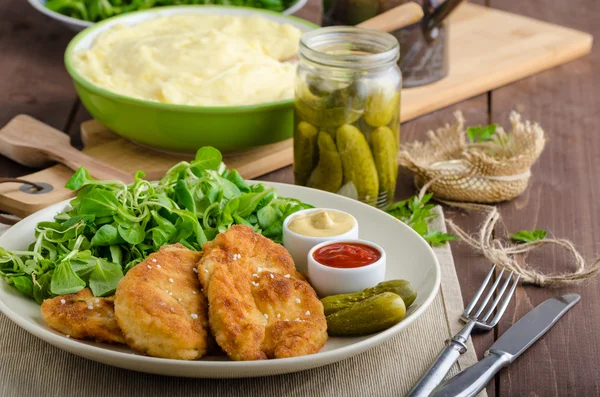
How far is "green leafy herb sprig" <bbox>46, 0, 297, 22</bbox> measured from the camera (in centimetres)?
401

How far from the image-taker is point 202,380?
1.96m

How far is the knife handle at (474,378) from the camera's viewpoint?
6.01 feet

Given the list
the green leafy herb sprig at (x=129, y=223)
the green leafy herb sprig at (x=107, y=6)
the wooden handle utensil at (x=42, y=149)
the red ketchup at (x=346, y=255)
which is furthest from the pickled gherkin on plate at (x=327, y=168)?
the green leafy herb sprig at (x=107, y=6)

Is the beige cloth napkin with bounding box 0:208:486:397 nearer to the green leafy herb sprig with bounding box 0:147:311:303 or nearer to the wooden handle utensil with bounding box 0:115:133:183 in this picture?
the green leafy herb sprig with bounding box 0:147:311:303

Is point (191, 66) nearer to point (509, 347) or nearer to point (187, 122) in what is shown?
point (187, 122)

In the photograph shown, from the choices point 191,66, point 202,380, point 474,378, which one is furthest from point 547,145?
point 202,380

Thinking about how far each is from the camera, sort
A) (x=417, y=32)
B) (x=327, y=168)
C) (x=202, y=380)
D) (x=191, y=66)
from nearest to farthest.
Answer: (x=202, y=380) → (x=327, y=168) → (x=191, y=66) → (x=417, y=32)

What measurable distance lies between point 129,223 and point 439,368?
915 mm

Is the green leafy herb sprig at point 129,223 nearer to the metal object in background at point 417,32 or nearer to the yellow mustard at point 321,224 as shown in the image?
the yellow mustard at point 321,224

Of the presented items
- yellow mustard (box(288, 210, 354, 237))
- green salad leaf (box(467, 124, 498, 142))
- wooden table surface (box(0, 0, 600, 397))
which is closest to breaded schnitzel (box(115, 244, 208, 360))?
yellow mustard (box(288, 210, 354, 237))

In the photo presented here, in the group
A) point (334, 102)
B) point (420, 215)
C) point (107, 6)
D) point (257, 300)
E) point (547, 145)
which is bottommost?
point (547, 145)

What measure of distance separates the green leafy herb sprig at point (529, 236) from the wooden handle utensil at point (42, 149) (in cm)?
131

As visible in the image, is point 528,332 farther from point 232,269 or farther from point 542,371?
point 232,269

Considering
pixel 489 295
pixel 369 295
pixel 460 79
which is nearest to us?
pixel 369 295
